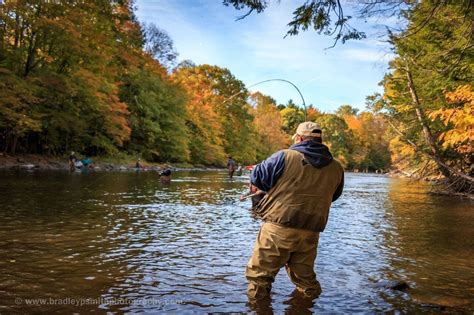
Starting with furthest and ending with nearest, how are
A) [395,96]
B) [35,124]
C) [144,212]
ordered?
[35,124] → [395,96] → [144,212]

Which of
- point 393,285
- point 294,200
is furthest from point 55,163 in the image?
point 294,200

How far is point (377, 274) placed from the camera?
254 inches

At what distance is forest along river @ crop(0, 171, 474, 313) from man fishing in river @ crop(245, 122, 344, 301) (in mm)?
588

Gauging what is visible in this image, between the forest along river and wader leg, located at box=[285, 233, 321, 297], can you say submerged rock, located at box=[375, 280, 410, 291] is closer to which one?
the forest along river

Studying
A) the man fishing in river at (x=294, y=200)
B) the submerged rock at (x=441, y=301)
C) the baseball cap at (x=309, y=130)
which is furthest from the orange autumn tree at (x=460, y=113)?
the man fishing in river at (x=294, y=200)

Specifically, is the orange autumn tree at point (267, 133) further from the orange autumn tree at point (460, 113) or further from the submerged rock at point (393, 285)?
the submerged rock at point (393, 285)

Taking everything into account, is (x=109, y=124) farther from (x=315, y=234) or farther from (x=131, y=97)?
(x=315, y=234)

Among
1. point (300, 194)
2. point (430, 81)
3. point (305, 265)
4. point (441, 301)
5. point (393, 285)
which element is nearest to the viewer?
point (300, 194)

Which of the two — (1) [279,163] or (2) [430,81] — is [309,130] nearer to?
(1) [279,163]

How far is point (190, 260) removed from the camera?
6.73m

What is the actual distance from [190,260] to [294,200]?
286 cm

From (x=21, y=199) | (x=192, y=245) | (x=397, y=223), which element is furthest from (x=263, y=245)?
(x=21, y=199)

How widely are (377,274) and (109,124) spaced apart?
32.6 meters

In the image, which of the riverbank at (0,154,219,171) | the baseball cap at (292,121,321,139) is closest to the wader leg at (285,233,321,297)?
the baseball cap at (292,121,321,139)
